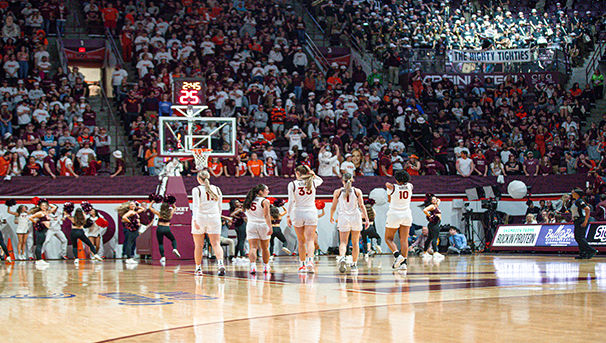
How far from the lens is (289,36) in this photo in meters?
30.3

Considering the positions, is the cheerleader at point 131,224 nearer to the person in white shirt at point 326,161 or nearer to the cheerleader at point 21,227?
the cheerleader at point 21,227

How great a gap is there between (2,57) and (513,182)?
18381mm

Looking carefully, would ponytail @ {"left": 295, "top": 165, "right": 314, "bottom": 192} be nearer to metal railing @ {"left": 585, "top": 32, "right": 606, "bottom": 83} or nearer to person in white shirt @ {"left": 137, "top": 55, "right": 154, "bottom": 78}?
person in white shirt @ {"left": 137, "top": 55, "right": 154, "bottom": 78}

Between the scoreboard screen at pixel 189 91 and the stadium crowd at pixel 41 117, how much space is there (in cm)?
378

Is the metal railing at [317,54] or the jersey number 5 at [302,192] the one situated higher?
the metal railing at [317,54]

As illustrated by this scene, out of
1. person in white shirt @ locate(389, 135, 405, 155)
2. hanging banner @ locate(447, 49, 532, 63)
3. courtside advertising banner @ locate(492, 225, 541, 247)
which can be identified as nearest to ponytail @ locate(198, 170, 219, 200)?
courtside advertising banner @ locate(492, 225, 541, 247)

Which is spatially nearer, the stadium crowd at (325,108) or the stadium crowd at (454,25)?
the stadium crowd at (325,108)

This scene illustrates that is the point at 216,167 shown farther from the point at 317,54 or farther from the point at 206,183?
the point at 317,54

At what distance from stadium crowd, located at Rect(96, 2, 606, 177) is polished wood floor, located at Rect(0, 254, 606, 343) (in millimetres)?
12205

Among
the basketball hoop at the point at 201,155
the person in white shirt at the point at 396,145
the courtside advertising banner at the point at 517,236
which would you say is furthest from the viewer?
the person in white shirt at the point at 396,145

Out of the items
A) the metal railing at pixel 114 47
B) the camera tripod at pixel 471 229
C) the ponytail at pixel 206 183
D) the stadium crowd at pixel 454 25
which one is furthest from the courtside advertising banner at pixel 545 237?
the metal railing at pixel 114 47

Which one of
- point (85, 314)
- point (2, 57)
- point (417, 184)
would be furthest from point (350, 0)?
point (85, 314)

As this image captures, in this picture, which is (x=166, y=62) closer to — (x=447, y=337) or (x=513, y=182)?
(x=513, y=182)

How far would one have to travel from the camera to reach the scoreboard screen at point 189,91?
19.0 m
